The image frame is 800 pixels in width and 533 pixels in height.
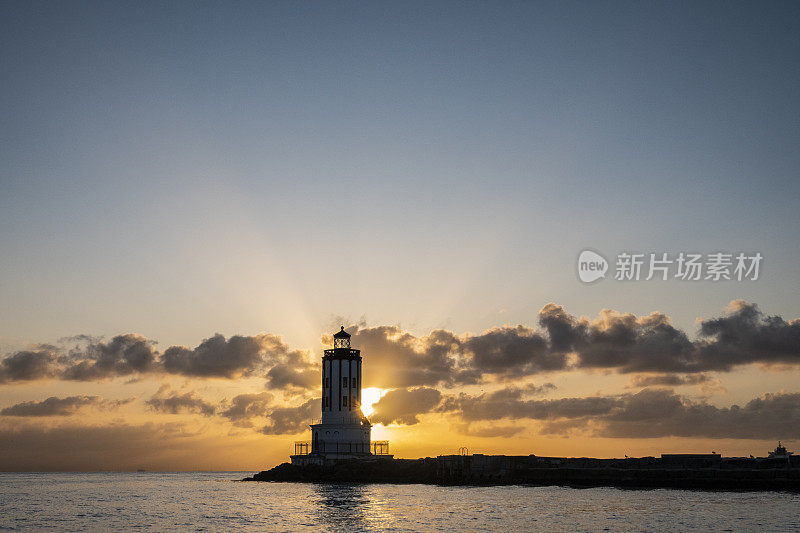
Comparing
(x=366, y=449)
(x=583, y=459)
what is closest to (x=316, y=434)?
(x=366, y=449)

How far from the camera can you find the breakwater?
323ft

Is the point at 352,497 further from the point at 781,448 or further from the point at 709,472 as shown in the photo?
the point at 781,448

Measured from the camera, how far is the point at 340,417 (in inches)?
4525

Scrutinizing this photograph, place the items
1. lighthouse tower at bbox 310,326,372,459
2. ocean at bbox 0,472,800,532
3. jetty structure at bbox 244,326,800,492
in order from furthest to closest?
1. lighthouse tower at bbox 310,326,372,459
2. jetty structure at bbox 244,326,800,492
3. ocean at bbox 0,472,800,532

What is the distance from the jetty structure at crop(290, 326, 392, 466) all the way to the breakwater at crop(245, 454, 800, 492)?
6.89 ft

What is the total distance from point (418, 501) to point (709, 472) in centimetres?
3960

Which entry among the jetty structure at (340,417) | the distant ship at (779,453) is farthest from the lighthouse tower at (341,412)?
the distant ship at (779,453)

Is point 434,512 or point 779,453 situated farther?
point 779,453

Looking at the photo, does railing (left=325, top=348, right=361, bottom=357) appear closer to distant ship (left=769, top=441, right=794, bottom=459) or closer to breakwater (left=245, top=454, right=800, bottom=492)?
breakwater (left=245, top=454, right=800, bottom=492)

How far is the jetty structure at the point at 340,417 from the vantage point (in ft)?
376

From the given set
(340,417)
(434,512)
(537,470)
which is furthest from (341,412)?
(434,512)

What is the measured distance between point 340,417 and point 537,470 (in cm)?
2947

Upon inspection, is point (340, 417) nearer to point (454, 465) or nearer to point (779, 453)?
point (454, 465)

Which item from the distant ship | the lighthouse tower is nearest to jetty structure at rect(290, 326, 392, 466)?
the lighthouse tower
